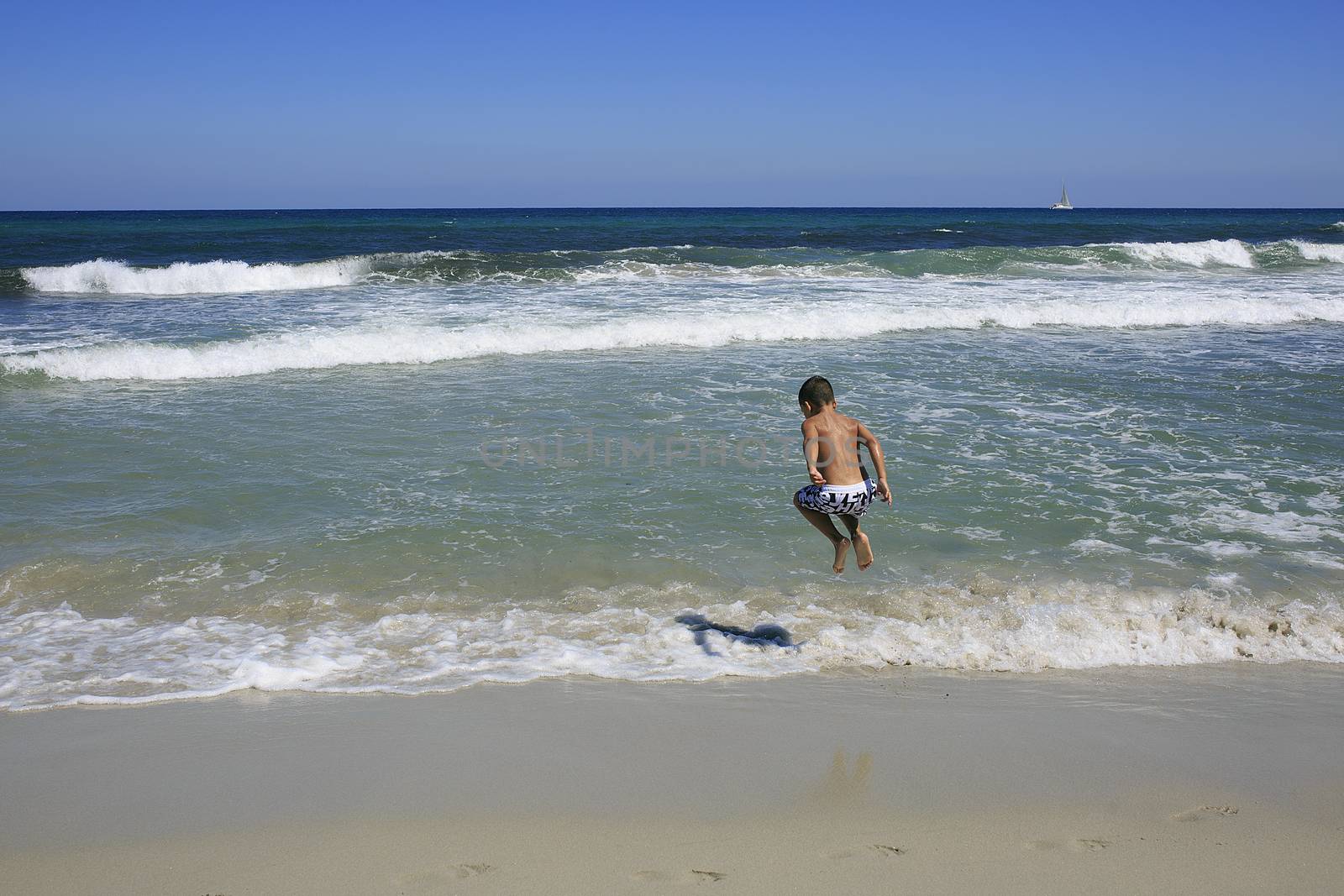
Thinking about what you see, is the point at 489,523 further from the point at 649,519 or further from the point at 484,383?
the point at 484,383

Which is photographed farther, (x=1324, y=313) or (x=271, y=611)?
(x=1324, y=313)

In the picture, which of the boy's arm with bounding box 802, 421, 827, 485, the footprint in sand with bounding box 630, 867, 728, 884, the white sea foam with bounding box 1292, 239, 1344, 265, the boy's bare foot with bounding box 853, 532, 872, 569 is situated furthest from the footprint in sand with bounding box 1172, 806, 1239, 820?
the white sea foam with bounding box 1292, 239, 1344, 265

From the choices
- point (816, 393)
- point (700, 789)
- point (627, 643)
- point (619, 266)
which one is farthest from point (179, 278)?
point (700, 789)

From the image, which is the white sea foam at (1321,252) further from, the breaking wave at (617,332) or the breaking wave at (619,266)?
the breaking wave at (617,332)

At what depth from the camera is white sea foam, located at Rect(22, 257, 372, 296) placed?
23625mm

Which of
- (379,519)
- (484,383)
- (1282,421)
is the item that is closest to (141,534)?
Result: (379,519)

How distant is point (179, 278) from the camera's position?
24062mm

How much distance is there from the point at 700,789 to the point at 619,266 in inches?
941

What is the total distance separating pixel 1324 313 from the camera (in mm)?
18578

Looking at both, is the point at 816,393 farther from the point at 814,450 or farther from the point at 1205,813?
the point at 1205,813

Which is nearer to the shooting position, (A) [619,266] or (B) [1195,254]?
(A) [619,266]

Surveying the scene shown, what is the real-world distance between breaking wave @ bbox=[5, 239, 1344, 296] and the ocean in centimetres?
636

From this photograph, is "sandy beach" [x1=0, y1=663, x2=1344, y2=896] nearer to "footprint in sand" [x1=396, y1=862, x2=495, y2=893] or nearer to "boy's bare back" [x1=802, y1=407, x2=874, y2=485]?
"footprint in sand" [x1=396, y1=862, x2=495, y2=893]

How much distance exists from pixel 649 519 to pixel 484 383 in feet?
18.3
